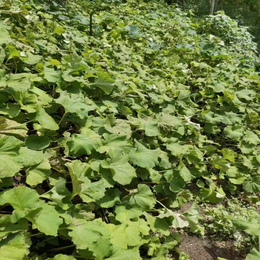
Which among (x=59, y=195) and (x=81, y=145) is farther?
(x=81, y=145)

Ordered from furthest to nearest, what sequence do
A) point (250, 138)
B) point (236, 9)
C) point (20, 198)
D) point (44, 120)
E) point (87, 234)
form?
point (236, 9) → point (250, 138) → point (44, 120) → point (87, 234) → point (20, 198)

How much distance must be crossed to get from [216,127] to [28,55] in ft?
7.18

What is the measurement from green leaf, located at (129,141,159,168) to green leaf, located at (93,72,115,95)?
25.1 inches

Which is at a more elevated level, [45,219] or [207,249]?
[45,219]

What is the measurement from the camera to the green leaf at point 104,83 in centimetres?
269

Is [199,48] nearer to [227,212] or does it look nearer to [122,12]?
[122,12]

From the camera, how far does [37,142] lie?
6.34 feet

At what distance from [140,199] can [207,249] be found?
710 millimetres

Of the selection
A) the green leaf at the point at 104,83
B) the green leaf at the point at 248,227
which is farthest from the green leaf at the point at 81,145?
the green leaf at the point at 248,227

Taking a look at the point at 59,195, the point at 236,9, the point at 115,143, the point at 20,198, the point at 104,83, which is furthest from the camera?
the point at 236,9

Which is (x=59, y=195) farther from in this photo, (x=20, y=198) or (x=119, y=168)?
(x=119, y=168)

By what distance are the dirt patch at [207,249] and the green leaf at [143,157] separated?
640 millimetres

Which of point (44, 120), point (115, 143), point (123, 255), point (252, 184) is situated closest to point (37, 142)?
point (44, 120)

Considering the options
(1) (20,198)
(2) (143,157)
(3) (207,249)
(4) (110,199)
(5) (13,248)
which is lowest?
(3) (207,249)
